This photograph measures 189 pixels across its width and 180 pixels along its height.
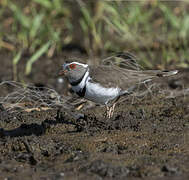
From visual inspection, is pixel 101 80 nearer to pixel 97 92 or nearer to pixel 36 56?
pixel 97 92

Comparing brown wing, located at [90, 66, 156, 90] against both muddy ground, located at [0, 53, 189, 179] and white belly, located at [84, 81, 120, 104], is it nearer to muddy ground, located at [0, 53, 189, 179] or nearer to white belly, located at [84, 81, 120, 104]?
white belly, located at [84, 81, 120, 104]

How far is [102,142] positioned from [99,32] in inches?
169

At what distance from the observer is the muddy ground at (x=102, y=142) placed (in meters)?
4.38

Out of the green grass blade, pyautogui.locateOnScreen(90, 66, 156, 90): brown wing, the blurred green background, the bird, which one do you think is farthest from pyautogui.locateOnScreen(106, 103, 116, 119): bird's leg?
the green grass blade

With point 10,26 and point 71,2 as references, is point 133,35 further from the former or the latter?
point 10,26

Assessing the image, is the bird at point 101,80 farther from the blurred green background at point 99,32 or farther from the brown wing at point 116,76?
the blurred green background at point 99,32

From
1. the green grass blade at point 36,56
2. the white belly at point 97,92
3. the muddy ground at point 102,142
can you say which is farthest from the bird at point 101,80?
the green grass blade at point 36,56

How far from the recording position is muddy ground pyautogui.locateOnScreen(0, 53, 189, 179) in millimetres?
4383

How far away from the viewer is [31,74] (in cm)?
915

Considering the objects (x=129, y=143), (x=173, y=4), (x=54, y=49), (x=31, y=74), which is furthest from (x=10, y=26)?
(x=129, y=143)

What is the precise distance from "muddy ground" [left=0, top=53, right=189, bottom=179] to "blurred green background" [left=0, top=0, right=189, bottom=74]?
87.5 inches

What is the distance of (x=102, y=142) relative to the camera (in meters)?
5.18

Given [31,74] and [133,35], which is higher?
[133,35]

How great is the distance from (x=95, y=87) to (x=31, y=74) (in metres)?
3.73
